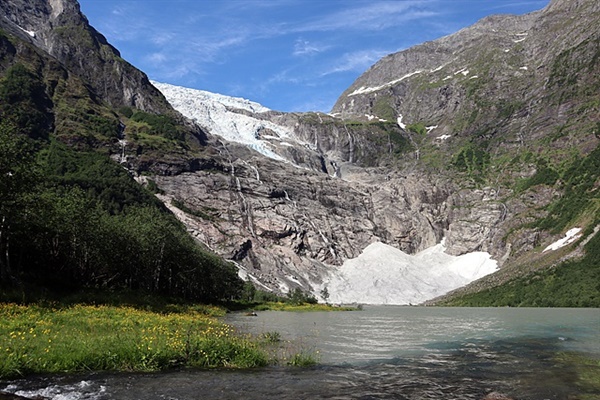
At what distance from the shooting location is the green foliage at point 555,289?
128250 mm

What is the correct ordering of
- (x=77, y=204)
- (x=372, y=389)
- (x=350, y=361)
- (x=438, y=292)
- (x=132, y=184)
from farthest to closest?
(x=438, y=292), (x=132, y=184), (x=77, y=204), (x=350, y=361), (x=372, y=389)

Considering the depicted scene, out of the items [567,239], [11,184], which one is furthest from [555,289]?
[11,184]

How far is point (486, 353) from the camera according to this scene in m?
28.6

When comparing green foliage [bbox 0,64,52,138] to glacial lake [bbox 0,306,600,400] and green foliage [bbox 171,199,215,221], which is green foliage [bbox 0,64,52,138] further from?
glacial lake [bbox 0,306,600,400]

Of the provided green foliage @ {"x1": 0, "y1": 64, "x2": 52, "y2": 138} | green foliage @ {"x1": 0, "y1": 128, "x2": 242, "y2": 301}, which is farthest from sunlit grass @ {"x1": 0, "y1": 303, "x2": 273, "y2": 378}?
green foliage @ {"x1": 0, "y1": 64, "x2": 52, "y2": 138}

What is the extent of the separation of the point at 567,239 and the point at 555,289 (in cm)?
4211

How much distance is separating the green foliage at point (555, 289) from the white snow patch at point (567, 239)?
51.4 feet

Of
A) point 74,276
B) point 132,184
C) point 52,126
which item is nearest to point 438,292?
point 132,184

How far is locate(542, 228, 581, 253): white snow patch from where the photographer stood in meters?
167

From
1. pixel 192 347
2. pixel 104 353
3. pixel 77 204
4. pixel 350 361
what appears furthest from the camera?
pixel 77 204

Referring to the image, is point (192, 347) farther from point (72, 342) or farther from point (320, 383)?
point (320, 383)

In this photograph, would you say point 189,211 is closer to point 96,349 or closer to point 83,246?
point 83,246

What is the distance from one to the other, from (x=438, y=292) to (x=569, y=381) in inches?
7337

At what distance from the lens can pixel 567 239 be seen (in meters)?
171
